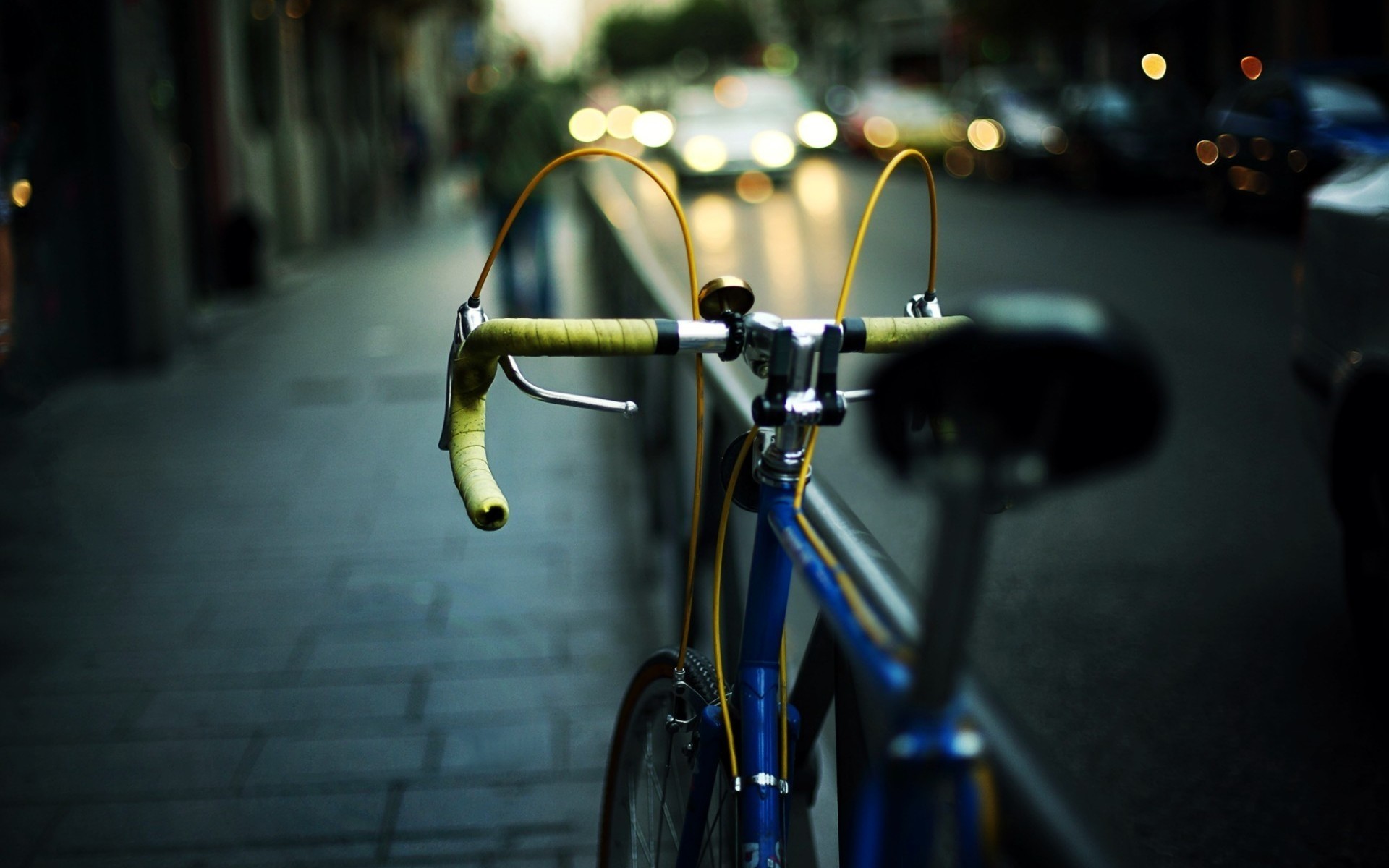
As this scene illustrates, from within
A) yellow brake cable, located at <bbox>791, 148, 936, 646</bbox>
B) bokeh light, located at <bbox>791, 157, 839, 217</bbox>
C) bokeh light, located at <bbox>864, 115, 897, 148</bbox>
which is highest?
yellow brake cable, located at <bbox>791, 148, 936, 646</bbox>

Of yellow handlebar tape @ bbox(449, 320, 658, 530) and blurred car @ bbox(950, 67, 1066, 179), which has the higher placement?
yellow handlebar tape @ bbox(449, 320, 658, 530)

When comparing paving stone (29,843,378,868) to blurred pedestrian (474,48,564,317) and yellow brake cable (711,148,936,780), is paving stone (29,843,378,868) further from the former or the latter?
blurred pedestrian (474,48,564,317)

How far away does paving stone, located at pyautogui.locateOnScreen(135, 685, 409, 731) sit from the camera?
12.7 feet

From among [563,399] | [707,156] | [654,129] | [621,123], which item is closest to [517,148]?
[563,399]

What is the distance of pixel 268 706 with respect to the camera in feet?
13.0

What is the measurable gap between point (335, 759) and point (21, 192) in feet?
17.6

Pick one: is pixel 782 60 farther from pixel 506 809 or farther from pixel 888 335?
pixel 888 335

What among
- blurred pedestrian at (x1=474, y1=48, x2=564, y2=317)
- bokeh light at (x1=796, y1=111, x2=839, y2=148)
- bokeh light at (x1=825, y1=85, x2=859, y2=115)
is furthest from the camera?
bokeh light at (x1=825, y1=85, x2=859, y2=115)

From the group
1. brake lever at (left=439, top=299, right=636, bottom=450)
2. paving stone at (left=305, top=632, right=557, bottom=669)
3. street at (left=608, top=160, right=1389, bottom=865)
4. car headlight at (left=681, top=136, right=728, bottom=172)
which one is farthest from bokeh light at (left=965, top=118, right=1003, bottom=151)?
brake lever at (left=439, top=299, right=636, bottom=450)

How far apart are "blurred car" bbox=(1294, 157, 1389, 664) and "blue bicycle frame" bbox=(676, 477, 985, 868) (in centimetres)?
248

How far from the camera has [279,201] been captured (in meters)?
16.8

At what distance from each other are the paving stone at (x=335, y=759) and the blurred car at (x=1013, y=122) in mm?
20748

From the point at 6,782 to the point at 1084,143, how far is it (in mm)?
20136

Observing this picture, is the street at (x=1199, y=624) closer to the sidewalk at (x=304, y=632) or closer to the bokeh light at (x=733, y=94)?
the sidewalk at (x=304, y=632)
